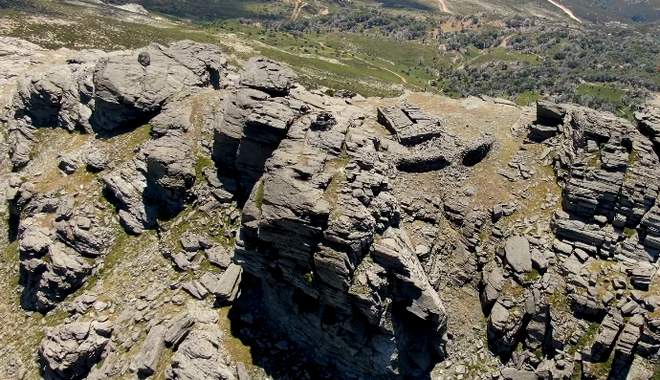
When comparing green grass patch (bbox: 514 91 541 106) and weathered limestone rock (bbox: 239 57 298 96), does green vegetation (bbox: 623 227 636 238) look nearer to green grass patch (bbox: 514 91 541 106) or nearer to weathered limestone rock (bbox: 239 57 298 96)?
weathered limestone rock (bbox: 239 57 298 96)

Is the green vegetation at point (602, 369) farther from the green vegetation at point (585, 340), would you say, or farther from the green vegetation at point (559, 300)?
the green vegetation at point (559, 300)

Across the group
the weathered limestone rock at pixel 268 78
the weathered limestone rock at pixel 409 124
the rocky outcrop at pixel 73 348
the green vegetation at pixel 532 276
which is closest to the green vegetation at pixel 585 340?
the green vegetation at pixel 532 276

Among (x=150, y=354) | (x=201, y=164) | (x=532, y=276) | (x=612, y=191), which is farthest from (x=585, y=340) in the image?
(x=201, y=164)

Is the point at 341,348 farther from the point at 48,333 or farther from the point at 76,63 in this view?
the point at 76,63

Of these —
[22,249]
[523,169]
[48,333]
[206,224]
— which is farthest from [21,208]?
[523,169]

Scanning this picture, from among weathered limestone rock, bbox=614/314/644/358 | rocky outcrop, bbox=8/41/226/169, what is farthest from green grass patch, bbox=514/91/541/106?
weathered limestone rock, bbox=614/314/644/358
